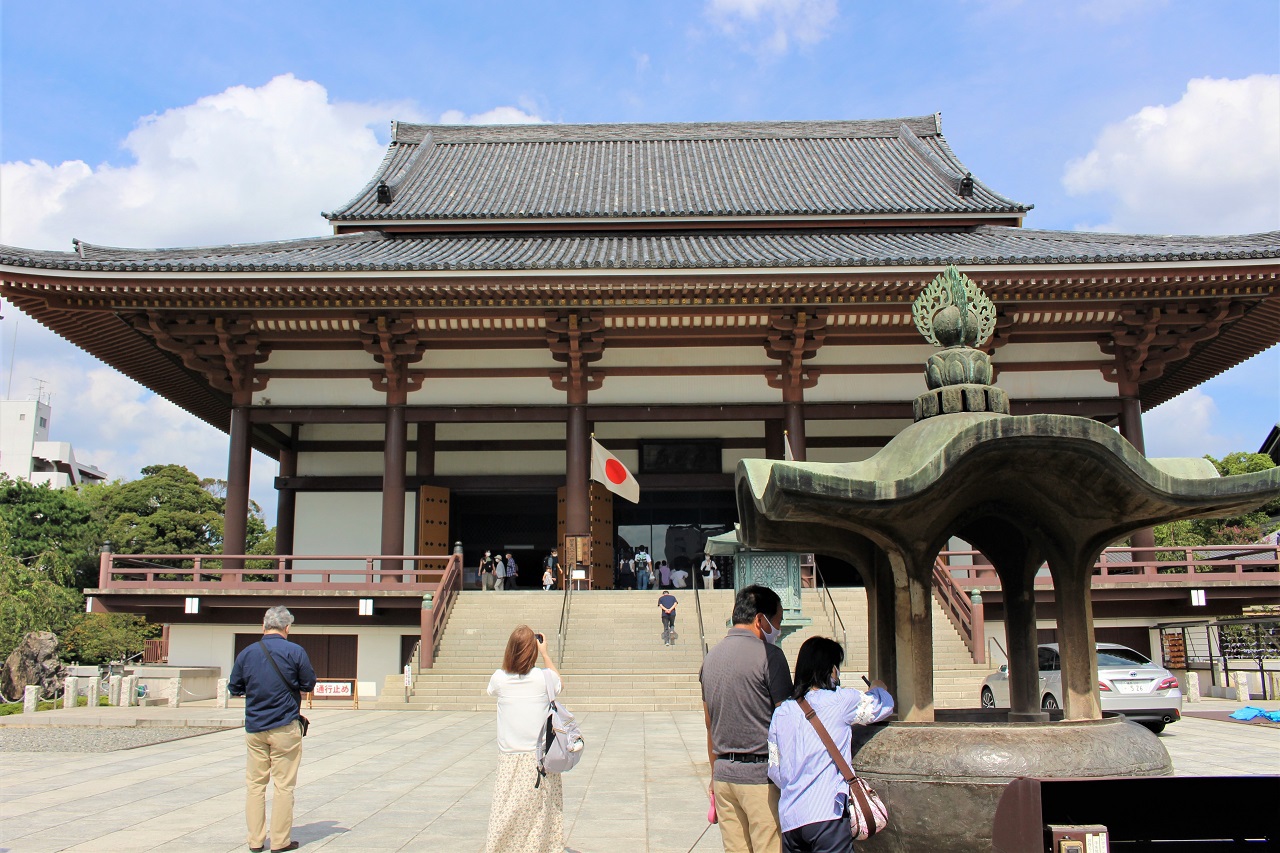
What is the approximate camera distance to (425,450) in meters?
21.0

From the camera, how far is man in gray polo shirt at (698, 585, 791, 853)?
13.3ft

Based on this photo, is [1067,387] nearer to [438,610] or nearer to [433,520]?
[438,610]

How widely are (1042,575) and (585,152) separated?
1887cm

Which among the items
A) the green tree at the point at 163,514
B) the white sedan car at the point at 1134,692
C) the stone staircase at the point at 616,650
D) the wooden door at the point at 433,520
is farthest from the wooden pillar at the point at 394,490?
the green tree at the point at 163,514

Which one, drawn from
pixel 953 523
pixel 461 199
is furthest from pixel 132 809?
pixel 461 199

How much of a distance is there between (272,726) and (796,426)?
14058 millimetres

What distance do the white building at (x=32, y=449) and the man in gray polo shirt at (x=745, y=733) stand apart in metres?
81.6

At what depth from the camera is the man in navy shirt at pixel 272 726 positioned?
5.82m

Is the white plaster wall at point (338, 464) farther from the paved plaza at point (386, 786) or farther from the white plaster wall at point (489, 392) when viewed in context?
the paved plaza at point (386, 786)

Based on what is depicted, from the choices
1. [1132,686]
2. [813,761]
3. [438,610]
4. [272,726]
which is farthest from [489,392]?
[813,761]

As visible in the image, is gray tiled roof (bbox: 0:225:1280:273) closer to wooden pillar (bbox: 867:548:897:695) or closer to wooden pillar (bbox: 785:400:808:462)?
wooden pillar (bbox: 785:400:808:462)

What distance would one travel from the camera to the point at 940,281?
5426 mm

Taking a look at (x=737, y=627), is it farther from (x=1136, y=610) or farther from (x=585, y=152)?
(x=585, y=152)

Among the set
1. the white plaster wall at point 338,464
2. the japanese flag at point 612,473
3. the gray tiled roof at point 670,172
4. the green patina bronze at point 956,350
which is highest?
the gray tiled roof at point 670,172
